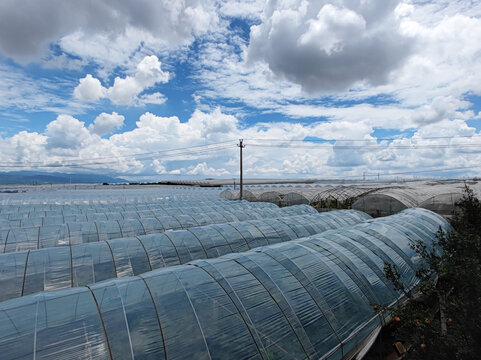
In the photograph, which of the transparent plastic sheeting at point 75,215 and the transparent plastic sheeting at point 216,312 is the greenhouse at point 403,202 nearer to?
the transparent plastic sheeting at point 75,215

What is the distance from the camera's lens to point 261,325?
18.7 ft

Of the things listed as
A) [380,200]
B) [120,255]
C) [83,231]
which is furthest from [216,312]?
[380,200]

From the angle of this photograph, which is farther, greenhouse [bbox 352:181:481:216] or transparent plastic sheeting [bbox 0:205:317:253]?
greenhouse [bbox 352:181:481:216]

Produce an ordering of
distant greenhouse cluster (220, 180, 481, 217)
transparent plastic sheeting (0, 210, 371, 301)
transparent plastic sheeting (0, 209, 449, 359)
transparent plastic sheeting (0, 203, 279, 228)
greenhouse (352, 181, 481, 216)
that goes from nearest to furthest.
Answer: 1. transparent plastic sheeting (0, 209, 449, 359)
2. transparent plastic sheeting (0, 210, 371, 301)
3. transparent plastic sheeting (0, 203, 279, 228)
4. greenhouse (352, 181, 481, 216)
5. distant greenhouse cluster (220, 180, 481, 217)

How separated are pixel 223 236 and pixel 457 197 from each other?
71.1 ft

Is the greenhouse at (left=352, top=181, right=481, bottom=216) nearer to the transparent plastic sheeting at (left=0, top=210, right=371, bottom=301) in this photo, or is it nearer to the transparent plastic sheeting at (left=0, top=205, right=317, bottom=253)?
the transparent plastic sheeting at (left=0, top=210, right=371, bottom=301)

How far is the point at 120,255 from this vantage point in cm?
1052

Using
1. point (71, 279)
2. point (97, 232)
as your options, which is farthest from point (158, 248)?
point (97, 232)

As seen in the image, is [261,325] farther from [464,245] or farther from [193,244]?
[193,244]

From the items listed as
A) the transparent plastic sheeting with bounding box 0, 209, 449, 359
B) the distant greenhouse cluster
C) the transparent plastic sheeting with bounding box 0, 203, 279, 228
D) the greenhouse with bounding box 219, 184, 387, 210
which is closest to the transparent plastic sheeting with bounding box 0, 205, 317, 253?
the transparent plastic sheeting with bounding box 0, 203, 279, 228

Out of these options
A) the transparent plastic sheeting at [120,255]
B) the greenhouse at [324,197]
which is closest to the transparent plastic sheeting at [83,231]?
the transparent plastic sheeting at [120,255]

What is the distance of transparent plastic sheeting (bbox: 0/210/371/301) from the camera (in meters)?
8.68

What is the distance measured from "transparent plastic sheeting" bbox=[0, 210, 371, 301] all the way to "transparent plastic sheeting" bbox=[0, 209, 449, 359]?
13.5 feet

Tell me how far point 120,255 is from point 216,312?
21.3 feet
